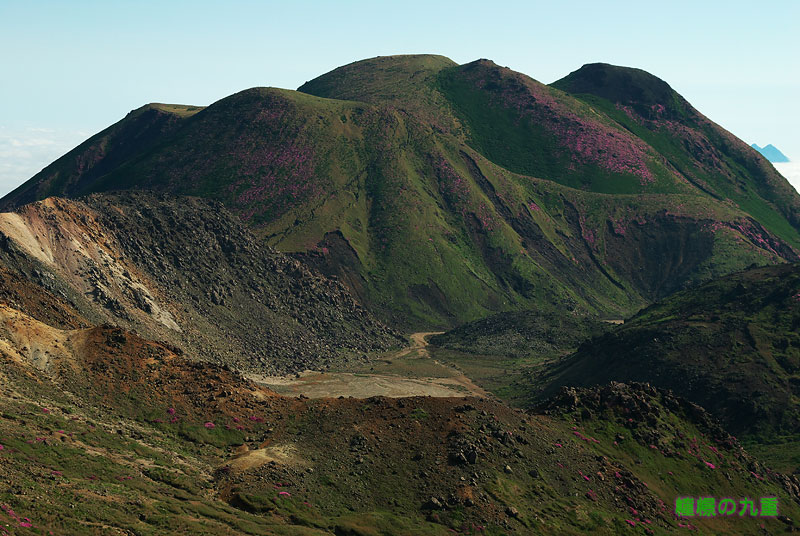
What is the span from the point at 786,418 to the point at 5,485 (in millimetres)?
95278

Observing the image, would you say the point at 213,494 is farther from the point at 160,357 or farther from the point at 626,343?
the point at 626,343

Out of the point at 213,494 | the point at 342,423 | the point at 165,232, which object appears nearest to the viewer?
the point at 213,494

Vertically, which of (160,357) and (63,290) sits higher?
(63,290)

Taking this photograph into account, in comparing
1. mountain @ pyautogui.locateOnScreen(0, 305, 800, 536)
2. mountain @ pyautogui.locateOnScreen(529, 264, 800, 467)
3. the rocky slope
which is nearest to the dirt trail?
the rocky slope

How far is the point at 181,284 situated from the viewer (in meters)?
129

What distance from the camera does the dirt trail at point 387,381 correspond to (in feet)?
360

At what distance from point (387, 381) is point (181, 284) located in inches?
1587

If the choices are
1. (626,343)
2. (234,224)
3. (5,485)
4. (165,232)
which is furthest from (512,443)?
(234,224)

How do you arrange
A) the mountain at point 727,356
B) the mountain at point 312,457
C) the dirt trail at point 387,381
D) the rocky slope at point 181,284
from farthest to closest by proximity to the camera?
1. the dirt trail at point 387,381
2. the rocky slope at point 181,284
3. the mountain at point 727,356
4. the mountain at point 312,457

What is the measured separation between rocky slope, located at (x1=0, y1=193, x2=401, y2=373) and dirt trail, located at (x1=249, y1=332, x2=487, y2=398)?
18.1ft

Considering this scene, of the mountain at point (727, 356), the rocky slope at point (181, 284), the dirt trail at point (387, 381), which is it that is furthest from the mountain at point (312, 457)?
the dirt trail at point (387, 381)

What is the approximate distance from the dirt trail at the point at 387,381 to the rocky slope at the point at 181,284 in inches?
218

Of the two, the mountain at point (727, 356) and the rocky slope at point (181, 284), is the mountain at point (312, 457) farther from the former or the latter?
the rocky slope at point (181, 284)

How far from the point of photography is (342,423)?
64.6 meters
